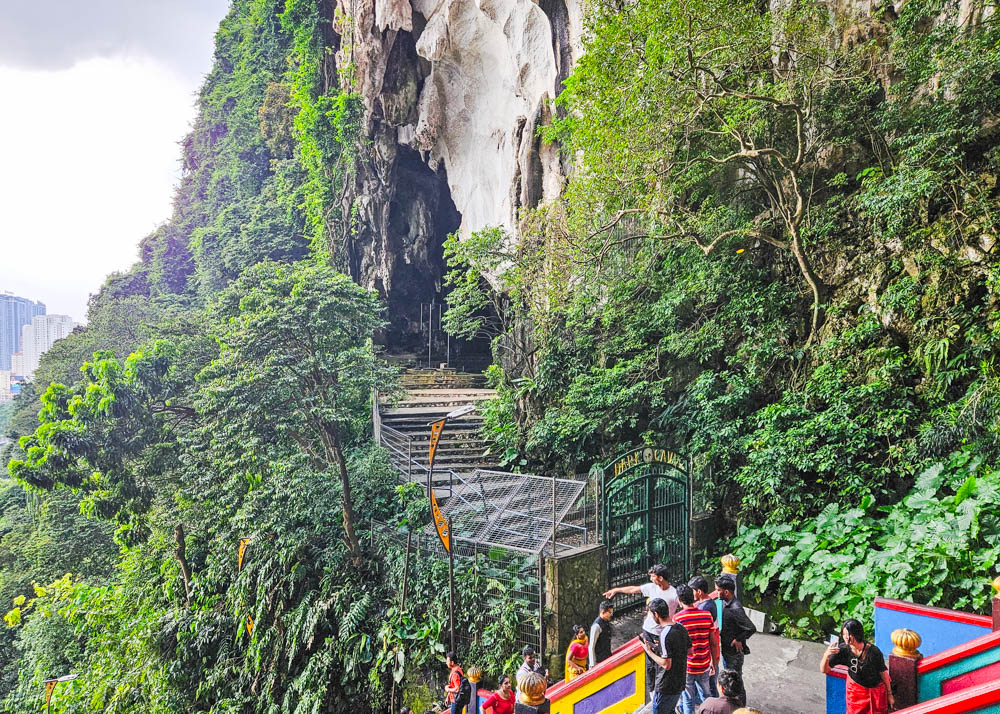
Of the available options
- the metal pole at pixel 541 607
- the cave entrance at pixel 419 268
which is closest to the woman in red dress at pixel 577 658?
the metal pole at pixel 541 607

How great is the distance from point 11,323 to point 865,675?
12848cm

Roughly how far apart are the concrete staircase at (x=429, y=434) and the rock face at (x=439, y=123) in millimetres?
4390

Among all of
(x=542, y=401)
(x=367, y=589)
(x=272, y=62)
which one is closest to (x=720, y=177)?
(x=542, y=401)

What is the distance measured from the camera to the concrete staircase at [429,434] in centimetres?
1067

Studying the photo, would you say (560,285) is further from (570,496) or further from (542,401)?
(570,496)

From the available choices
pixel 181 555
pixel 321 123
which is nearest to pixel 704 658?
pixel 181 555

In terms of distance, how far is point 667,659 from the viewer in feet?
12.1

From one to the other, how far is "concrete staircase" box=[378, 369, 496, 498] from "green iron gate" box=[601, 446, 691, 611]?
3096 millimetres

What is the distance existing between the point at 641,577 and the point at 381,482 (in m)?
5.00

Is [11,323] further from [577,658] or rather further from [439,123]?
[577,658]

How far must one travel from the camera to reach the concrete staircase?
10.7m

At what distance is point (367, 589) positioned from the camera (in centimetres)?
888

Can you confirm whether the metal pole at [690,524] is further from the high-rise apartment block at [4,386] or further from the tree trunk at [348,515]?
the high-rise apartment block at [4,386]

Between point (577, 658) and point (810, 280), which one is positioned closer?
point (577, 658)
